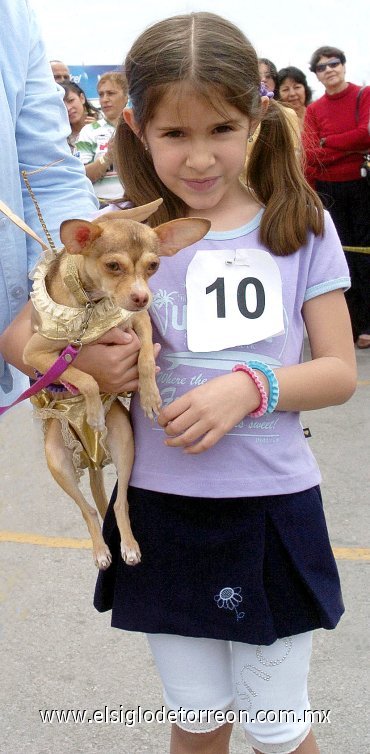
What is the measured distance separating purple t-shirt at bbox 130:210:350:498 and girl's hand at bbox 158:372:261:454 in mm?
106

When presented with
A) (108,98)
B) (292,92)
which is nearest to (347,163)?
(292,92)

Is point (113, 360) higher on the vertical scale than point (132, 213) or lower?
lower

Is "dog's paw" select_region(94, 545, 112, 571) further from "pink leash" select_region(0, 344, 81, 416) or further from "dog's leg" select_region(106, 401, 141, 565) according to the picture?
"pink leash" select_region(0, 344, 81, 416)

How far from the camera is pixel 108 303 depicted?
1.72 m

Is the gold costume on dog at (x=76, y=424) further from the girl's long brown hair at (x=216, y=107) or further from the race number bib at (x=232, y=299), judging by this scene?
the girl's long brown hair at (x=216, y=107)

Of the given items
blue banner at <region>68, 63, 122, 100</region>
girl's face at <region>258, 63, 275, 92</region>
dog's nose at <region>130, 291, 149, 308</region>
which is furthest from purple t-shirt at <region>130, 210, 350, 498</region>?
blue banner at <region>68, 63, 122, 100</region>

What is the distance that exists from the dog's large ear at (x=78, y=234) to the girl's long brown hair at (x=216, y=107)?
0.94 feet

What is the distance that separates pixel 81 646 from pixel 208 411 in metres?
1.86

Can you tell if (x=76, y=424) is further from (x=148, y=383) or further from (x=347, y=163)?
(x=347, y=163)

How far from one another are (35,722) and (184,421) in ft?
5.34

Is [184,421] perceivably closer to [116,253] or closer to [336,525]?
[116,253]

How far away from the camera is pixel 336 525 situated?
413 centimetres

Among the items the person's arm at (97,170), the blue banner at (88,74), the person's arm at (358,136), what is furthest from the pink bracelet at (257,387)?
the blue banner at (88,74)

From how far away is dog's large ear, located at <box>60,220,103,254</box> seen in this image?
159 centimetres
